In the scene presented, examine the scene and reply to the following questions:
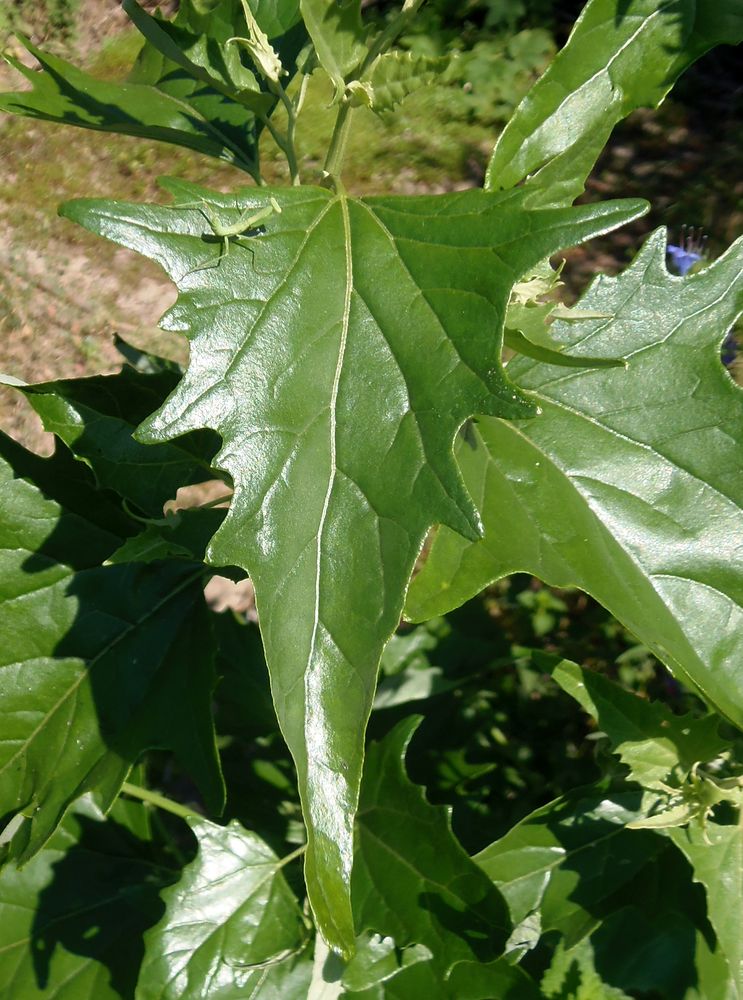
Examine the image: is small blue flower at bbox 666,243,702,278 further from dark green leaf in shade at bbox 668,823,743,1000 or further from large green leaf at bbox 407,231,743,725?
dark green leaf in shade at bbox 668,823,743,1000

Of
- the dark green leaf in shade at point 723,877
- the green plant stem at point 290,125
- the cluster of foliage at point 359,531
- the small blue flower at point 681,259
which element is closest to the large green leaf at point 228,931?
the cluster of foliage at point 359,531

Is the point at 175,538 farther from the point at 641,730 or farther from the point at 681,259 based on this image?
the point at 681,259

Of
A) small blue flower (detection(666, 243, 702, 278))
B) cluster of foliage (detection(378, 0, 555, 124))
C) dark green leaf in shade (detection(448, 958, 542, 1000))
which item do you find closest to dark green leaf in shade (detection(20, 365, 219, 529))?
dark green leaf in shade (detection(448, 958, 542, 1000))

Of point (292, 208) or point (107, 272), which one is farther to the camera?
point (107, 272)

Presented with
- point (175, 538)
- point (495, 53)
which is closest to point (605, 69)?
point (175, 538)

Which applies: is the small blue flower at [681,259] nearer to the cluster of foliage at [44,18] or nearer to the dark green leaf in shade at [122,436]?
the dark green leaf in shade at [122,436]

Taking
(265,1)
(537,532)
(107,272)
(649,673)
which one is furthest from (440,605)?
(107,272)

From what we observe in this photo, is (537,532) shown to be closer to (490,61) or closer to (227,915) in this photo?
(227,915)
